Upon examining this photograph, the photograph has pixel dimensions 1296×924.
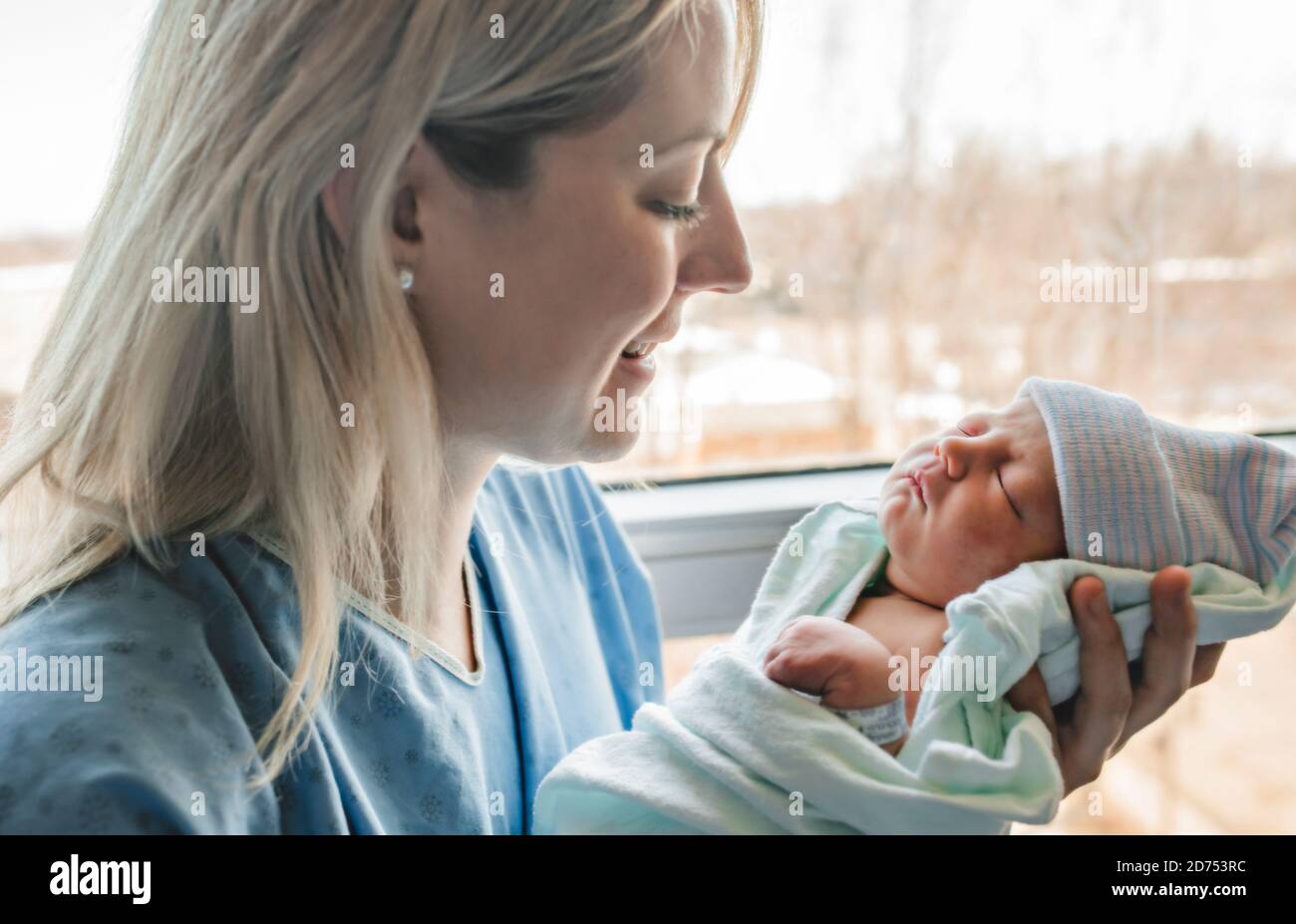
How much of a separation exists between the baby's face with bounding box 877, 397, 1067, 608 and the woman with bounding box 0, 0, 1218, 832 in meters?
0.09

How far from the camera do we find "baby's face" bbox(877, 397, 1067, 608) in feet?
3.06

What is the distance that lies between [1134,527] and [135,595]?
820 millimetres

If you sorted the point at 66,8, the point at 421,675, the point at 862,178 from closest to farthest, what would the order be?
the point at 421,675 → the point at 66,8 → the point at 862,178

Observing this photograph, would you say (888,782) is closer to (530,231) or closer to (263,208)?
(530,231)

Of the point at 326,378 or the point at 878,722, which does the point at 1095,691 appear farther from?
the point at 326,378

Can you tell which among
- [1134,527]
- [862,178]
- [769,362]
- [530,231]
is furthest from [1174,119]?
[530,231]

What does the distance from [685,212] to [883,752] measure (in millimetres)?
497

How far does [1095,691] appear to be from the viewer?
893 millimetres

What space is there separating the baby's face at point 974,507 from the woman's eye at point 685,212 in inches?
12.4

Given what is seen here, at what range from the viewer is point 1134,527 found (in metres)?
0.90
